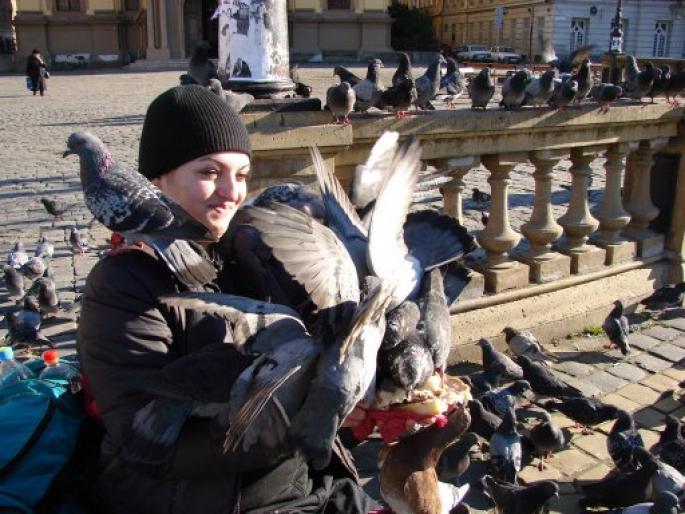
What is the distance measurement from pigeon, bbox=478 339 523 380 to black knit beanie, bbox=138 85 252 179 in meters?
2.91

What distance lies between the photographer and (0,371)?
10.5ft

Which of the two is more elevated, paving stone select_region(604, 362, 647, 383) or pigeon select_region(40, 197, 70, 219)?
pigeon select_region(40, 197, 70, 219)

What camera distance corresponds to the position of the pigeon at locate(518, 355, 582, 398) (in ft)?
13.9

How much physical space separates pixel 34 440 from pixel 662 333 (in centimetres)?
497

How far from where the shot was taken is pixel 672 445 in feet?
12.0

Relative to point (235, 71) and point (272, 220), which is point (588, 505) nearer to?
point (272, 220)

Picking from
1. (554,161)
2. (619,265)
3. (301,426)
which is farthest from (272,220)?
(619,265)

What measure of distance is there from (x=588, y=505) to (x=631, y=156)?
3.57 meters

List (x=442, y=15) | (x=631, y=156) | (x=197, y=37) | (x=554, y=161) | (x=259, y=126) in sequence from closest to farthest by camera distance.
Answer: (x=259, y=126)
(x=554, y=161)
(x=631, y=156)
(x=197, y=37)
(x=442, y=15)

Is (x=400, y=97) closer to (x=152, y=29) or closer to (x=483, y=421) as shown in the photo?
(x=483, y=421)

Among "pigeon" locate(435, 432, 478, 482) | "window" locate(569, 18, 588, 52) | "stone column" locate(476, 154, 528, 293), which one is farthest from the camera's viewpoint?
"window" locate(569, 18, 588, 52)

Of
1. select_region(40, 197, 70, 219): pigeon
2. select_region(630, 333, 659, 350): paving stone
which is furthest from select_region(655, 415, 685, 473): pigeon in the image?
select_region(40, 197, 70, 219): pigeon

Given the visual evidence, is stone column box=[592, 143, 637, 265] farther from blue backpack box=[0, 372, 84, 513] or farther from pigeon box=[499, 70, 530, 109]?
blue backpack box=[0, 372, 84, 513]

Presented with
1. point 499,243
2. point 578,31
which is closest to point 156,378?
point 499,243
